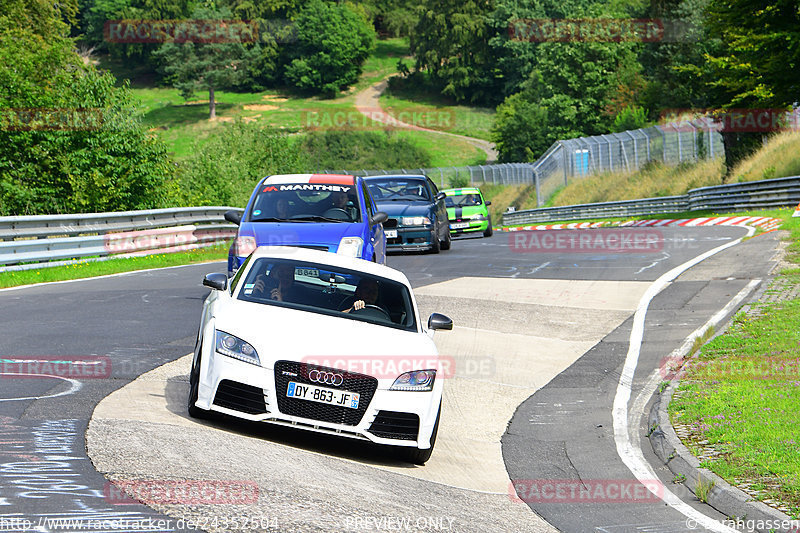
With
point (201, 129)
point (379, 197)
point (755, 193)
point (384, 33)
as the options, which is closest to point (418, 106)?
point (201, 129)

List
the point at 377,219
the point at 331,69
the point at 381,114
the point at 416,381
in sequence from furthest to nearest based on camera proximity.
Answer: the point at 331,69 → the point at 381,114 → the point at 377,219 → the point at 416,381

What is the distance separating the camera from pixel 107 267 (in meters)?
21.9

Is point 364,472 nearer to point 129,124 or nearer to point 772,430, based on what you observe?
point 772,430

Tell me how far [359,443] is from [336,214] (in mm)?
6592

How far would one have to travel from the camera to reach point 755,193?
34.0 m

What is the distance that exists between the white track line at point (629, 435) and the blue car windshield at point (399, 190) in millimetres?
7449

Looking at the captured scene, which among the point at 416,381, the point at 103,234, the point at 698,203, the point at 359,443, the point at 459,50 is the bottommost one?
the point at 698,203
